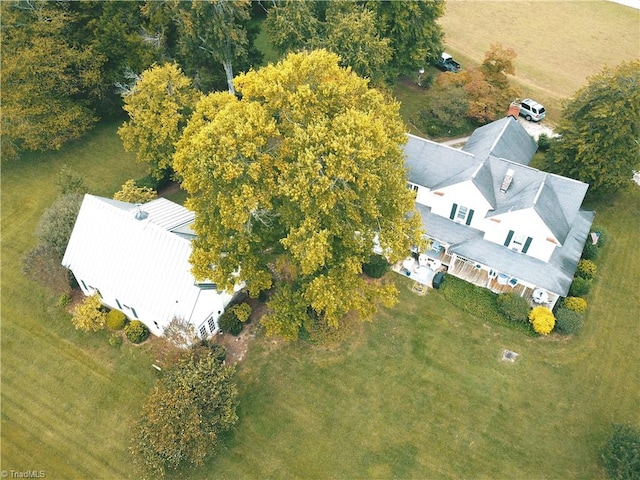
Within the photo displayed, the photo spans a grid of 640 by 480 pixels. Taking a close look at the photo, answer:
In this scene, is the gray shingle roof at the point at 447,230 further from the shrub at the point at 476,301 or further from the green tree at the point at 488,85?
the green tree at the point at 488,85

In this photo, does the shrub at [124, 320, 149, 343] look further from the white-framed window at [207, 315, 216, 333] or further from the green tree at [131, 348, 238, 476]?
the green tree at [131, 348, 238, 476]

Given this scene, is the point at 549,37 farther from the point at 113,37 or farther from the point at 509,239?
the point at 113,37

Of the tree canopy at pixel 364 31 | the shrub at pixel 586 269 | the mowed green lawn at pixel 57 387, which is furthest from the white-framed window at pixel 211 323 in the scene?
the shrub at pixel 586 269

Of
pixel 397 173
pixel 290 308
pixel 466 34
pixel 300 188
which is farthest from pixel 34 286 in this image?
pixel 466 34

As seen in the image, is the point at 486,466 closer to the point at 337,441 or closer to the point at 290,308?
the point at 337,441

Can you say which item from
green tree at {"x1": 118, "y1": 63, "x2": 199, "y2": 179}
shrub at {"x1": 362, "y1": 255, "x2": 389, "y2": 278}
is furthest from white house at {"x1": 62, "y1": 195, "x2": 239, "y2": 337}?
shrub at {"x1": 362, "y1": 255, "x2": 389, "y2": 278}

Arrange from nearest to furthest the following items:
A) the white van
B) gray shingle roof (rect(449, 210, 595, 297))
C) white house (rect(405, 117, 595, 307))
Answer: gray shingle roof (rect(449, 210, 595, 297)) < white house (rect(405, 117, 595, 307)) < the white van

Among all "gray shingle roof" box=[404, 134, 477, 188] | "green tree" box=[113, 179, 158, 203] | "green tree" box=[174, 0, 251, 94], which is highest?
"green tree" box=[174, 0, 251, 94]
